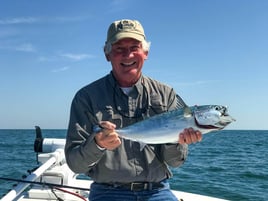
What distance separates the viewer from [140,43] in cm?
364

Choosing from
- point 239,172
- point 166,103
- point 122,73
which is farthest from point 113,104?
point 239,172

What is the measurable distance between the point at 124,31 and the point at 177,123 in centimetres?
109

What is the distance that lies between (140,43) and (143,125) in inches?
35.0

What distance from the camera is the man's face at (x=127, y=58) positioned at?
359 cm

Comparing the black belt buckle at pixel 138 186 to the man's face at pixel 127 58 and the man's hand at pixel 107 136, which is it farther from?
the man's face at pixel 127 58

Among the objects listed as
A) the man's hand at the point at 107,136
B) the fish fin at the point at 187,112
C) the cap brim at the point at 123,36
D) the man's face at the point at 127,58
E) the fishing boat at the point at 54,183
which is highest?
the cap brim at the point at 123,36

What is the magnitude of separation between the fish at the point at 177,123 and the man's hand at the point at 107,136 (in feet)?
0.50

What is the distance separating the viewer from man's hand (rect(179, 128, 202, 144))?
3072mm

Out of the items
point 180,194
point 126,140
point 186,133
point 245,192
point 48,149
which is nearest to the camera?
point 186,133

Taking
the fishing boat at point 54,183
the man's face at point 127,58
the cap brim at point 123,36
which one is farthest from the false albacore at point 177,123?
the fishing boat at point 54,183

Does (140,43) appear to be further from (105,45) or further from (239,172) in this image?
(239,172)

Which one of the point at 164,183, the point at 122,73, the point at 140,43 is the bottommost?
the point at 164,183

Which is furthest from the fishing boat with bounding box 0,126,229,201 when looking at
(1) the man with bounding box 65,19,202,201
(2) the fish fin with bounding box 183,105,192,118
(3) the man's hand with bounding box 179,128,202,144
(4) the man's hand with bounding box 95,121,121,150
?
(2) the fish fin with bounding box 183,105,192,118

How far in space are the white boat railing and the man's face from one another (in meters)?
1.80
